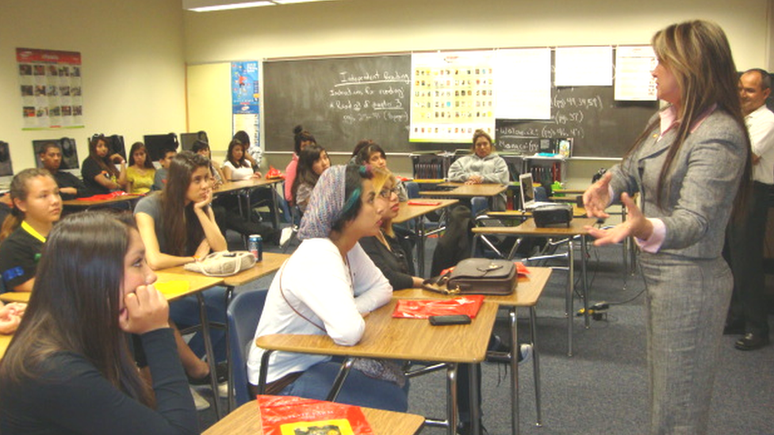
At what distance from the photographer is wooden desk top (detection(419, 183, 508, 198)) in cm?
603

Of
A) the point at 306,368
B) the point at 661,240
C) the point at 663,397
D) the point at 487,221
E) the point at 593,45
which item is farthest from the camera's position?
the point at 593,45

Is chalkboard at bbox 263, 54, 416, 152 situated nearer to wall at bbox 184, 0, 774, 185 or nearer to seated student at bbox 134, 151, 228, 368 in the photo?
wall at bbox 184, 0, 774, 185

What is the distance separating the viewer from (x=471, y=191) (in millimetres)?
6195

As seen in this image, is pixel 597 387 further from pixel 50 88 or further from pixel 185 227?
pixel 50 88

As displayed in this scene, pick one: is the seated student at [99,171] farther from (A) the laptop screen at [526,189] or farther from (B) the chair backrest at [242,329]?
(B) the chair backrest at [242,329]

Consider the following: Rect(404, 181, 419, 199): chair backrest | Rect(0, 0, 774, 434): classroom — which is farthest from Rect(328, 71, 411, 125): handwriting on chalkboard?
Rect(404, 181, 419, 199): chair backrest

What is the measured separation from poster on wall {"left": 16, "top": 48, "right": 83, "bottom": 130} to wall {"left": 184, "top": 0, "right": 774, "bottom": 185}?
2.10 meters

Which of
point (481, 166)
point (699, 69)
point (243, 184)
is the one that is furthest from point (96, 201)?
point (699, 69)

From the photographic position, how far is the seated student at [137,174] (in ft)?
25.3

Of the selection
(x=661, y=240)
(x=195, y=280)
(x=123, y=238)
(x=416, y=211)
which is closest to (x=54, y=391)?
(x=123, y=238)

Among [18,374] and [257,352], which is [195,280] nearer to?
[257,352]

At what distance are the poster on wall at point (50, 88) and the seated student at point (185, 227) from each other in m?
4.98

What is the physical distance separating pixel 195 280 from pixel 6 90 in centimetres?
572

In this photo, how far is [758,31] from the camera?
720 cm
